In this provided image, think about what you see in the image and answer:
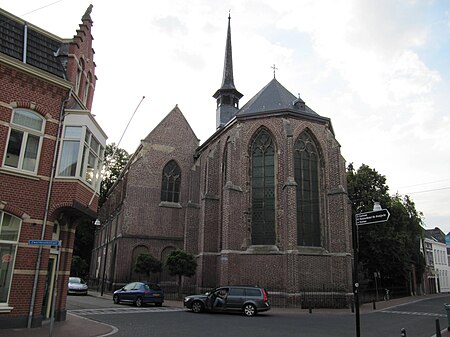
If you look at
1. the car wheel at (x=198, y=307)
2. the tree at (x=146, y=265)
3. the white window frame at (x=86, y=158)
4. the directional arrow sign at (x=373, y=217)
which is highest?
the white window frame at (x=86, y=158)

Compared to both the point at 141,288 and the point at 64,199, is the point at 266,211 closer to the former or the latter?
the point at 141,288

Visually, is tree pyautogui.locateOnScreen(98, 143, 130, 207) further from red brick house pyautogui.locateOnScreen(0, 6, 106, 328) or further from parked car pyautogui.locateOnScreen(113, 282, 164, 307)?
red brick house pyautogui.locateOnScreen(0, 6, 106, 328)

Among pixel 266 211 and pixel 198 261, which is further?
pixel 198 261

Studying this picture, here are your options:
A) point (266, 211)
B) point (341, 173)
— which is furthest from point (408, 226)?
point (266, 211)

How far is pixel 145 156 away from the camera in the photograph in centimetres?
3247

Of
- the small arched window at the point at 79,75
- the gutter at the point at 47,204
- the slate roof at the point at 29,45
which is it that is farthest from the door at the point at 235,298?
the slate roof at the point at 29,45

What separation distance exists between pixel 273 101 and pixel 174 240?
14246 mm

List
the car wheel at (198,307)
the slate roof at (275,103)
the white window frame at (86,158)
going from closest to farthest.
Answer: the white window frame at (86,158) < the car wheel at (198,307) < the slate roof at (275,103)

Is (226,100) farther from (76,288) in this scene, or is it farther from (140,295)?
(140,295)

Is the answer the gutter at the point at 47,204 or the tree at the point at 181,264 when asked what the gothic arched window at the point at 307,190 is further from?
the gutter at the point at 47,204

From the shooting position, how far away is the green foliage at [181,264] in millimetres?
24625

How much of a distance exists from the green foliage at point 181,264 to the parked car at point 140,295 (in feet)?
12.1

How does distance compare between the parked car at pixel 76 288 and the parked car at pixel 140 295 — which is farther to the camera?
the parked car at pixel 76 288

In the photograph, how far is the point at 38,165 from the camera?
12156 millimetres
